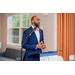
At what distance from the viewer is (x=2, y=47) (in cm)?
600

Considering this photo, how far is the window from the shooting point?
4859 millimetres

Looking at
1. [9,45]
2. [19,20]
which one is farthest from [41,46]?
[9,45]

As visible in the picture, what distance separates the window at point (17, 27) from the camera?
15.9 ft

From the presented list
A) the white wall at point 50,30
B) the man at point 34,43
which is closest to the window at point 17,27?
the white wall at point 50,30

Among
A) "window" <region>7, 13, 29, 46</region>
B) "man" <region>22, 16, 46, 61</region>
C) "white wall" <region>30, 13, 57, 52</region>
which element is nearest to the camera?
"man" <region>22, 16, 46, 61</region>

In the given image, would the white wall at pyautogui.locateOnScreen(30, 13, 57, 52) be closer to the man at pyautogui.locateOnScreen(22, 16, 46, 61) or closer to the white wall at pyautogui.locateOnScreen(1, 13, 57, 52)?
the white wall at pyautogui.locateOnScreen(1, 13, 57, 52)

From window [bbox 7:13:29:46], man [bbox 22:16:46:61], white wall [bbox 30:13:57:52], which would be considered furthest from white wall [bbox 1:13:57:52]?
man [bbox 22:16:46:61]

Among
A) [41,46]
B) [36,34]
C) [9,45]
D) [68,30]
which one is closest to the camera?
[41,46]

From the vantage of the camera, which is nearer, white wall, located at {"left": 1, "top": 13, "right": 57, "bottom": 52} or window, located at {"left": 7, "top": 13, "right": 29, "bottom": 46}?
white wall, located at {"left": 1, "top": 13, "right": 57, "bottom": 52}

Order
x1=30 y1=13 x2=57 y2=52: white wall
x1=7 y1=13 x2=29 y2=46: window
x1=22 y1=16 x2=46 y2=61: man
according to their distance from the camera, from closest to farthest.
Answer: x1=22 y1=16 x2=46 y2=61: man, x1=30 y1=13 x2=57 y2=52: white wall, x1=7 y1=13 x2=29 y2=46: window

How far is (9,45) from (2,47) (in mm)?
701
